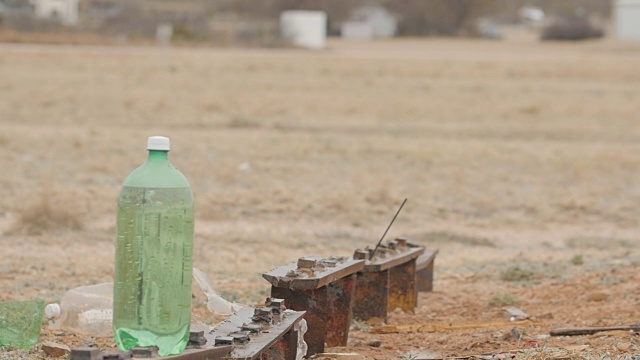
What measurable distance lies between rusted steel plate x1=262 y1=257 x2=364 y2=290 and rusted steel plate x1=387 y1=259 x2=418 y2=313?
1.23 metres

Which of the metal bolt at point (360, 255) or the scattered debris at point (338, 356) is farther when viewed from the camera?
the metal bolt at point (360, 255)

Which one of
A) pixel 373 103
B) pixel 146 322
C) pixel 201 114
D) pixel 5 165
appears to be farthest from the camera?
pixel 373 103

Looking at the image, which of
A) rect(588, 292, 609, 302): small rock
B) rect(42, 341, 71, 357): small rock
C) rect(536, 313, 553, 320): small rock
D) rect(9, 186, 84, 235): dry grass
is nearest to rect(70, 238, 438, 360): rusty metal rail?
rect(536, 313, 553, 320): small rock

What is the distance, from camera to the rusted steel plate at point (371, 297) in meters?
6.82

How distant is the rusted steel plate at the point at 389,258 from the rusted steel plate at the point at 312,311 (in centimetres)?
81

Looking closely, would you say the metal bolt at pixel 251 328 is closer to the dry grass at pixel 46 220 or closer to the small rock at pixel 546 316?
the small rock at pixel 546 316

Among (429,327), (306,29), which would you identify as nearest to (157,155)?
(429,327)

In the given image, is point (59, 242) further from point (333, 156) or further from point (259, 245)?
point (333, 156)

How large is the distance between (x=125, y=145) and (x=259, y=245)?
6.81 metres

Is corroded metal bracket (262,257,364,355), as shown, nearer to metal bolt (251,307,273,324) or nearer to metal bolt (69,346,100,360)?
metal bolt (251,307,273,324)

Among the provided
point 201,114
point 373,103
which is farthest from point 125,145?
point 373,103

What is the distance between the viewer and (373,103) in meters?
26.2

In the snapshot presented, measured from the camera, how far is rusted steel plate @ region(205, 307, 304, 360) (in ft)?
14.3

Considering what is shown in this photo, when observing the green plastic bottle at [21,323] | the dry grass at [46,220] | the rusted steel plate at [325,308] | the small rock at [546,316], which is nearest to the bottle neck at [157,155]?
the rusted steel plate at [325,308]
